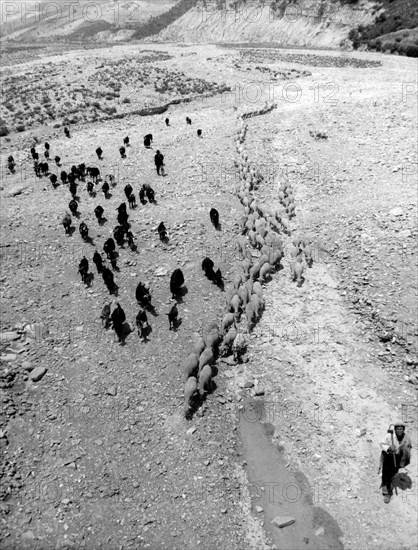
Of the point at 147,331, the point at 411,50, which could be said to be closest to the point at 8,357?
the point at 147,331

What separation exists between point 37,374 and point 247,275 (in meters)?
7.00

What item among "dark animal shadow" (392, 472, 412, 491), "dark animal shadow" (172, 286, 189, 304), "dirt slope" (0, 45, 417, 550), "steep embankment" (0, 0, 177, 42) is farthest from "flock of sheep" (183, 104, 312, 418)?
"steep embankment" (0, 0, 177, 42)

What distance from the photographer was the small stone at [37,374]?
11.4m

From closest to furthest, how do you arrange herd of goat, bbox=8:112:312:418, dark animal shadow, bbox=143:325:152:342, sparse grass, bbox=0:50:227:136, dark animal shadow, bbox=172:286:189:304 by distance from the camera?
herd of goat, bbox=8:112:312:418, dark animal shadow, bbox=143:325:152:342, dark animal shadow, bbox=172:286:189:304, sparse grass, bbox=0:50:227:136

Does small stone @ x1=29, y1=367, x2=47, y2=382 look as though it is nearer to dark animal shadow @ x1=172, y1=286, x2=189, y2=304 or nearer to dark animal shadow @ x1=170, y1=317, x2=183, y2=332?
dark animal shadow @ x1=170, y1=317, x2=183, y2=332

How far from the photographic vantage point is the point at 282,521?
8062 millimetres

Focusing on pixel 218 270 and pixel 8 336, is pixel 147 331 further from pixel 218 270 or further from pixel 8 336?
pixel 8 336

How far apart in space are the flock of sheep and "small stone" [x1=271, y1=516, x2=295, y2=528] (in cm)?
299

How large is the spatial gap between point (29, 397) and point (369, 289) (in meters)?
9.82

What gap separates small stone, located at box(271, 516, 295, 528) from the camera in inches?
317

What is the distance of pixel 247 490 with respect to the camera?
8.72 metres

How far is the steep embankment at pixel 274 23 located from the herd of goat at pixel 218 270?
181 ft

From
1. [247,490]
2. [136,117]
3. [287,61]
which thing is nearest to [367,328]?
[247,490]

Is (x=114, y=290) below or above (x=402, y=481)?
above
